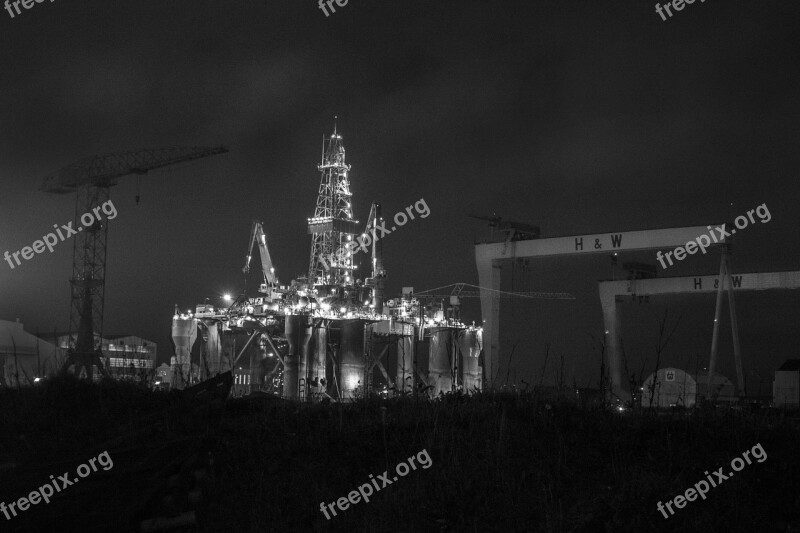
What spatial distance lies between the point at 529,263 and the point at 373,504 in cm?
5099

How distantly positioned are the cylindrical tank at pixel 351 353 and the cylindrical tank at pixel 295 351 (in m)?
3.02

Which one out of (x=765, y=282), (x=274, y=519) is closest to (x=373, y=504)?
(x=274, y=519)

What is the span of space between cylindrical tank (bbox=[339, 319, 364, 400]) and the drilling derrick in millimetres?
10068

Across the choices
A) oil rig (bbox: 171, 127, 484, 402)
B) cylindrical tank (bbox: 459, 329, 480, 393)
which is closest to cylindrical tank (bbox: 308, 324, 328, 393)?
oil rig (bbox: 171, 127, 484, 402)

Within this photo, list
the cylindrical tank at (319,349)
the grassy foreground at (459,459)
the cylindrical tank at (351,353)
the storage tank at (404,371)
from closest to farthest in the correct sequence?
the grassy foreground at (459,459), the storage tank at (404,371), the cylindrical tank at (351,353), the cylindrical tank at (319,349)

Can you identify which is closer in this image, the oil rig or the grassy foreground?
the grassy foreground

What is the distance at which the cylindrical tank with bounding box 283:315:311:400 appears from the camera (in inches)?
2761


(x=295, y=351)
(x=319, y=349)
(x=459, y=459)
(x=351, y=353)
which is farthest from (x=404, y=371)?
(x=319, y=349)

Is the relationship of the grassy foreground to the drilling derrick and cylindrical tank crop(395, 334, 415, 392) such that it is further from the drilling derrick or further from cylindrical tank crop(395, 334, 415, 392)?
the drilling derrick

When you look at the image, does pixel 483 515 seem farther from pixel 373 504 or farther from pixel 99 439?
pixel 99 439

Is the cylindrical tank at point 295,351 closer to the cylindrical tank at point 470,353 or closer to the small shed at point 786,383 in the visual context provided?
the cylindrical tank at point 470,353

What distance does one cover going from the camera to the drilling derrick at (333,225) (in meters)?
85.7

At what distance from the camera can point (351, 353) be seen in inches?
2886

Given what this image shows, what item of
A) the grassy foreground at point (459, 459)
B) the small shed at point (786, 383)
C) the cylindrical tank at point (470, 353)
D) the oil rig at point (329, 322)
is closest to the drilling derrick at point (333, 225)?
the oil rig at point (329, 322)
